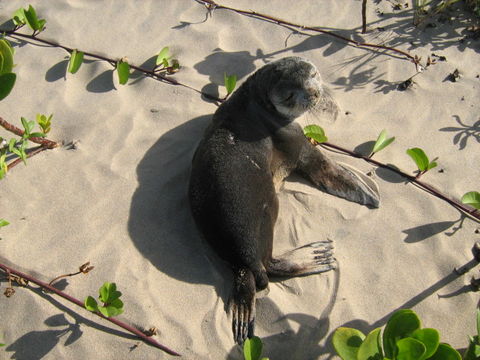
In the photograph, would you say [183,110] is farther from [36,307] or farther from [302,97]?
[36,307]

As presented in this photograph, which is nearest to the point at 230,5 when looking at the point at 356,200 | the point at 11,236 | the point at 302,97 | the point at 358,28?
the point at 358,28

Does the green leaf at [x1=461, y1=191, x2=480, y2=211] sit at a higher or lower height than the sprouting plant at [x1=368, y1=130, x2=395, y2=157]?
lower

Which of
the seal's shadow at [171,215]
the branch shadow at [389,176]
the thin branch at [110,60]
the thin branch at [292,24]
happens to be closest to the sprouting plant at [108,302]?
the seal's shadow at [171,215]

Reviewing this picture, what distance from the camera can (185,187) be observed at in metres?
3.01

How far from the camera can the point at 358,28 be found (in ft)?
13.7

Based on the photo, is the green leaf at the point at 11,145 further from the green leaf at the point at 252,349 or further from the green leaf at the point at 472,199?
the green leaf at the point at 472,199

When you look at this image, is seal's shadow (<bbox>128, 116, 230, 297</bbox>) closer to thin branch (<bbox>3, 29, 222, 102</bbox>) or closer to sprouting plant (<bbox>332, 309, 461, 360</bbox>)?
thin branch (<bbox>3, 29, 222, 102</bbox>)

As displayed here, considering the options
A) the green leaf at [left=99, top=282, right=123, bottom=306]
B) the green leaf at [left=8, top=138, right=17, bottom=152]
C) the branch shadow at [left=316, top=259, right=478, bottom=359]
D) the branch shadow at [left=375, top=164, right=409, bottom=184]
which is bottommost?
the branch shadow at [left=316, top=259, right=478, bottom=359]

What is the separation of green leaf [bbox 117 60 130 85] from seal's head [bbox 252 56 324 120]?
1.32m

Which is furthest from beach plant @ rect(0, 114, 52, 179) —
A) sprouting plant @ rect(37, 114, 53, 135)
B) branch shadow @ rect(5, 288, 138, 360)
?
branch shadow @ rect(5, 288, 138, 360)

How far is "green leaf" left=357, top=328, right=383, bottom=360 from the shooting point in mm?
2066

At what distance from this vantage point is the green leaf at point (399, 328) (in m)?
2.07

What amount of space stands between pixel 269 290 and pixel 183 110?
1.72 metres

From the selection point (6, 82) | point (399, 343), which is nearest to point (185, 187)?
point (6, 82)
